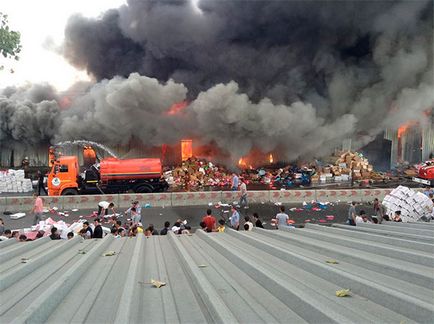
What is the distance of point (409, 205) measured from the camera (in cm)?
955

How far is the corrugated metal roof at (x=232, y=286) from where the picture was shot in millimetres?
2516

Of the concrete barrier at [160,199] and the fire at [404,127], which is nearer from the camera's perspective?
the concrete barrier at [160,199]

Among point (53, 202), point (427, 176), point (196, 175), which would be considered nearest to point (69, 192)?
point (53, 202)

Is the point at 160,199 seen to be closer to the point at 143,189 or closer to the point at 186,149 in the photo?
the point at 143,189

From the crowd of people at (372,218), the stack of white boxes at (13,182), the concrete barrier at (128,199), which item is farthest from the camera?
the stack of white boxes at (13,182)

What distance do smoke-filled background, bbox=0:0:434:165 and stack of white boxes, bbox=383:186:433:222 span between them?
12665 mm

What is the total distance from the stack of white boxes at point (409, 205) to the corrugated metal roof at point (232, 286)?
Answer: 203 inches

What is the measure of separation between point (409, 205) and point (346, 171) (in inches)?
496

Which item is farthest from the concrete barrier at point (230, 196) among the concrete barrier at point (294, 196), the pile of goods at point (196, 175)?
the pile of goods at point (196, 175)

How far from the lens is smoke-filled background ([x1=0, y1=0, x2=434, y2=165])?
71.3 ft

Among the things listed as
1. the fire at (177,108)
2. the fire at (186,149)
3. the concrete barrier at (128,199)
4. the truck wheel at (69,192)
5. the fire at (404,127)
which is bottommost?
the concrete barrier at (128,199)

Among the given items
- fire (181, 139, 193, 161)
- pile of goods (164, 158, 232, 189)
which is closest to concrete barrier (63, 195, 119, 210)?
pile of goods (164, 158, 232, 189)

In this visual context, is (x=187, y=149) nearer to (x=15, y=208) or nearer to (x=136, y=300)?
(x=15, y=208)

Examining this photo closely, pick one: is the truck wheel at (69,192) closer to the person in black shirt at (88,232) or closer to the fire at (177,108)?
the person in black shirt at (88,232)
